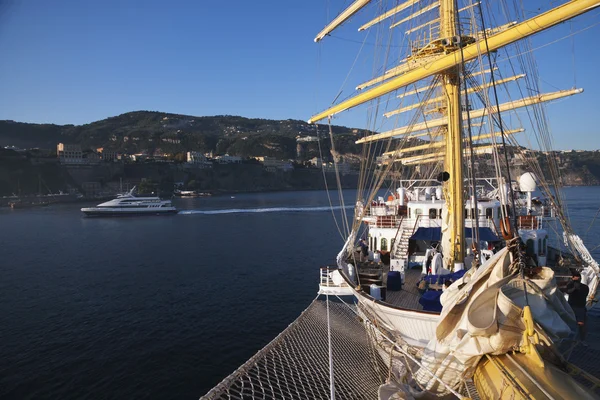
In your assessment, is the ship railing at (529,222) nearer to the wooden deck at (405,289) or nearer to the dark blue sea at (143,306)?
the wooden deck at (405,289)

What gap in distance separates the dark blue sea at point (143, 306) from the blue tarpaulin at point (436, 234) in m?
7.87

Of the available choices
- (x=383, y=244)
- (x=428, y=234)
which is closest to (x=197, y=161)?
(x=383, y=244)

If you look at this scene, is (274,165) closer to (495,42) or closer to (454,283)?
(495,42)

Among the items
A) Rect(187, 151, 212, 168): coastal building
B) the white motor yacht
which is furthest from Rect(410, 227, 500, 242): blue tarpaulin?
Rect(187, 151, 212, 168): coastal building

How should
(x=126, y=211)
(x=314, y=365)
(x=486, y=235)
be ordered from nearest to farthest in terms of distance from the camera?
(x=314, y=365), (x=486, y=235), (x=126, y=211)

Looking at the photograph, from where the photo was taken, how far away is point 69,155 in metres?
127

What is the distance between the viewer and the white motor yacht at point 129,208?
72.7m

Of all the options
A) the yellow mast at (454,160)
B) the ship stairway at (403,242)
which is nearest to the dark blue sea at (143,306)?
the ship stairway at (403,242)

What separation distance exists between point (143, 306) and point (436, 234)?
16714mm

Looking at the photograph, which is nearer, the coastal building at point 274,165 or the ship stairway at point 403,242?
the ship stairway at point 403,242

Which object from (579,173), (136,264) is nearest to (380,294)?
(136,264)

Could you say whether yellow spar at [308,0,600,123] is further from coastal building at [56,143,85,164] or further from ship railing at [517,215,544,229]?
coastal building at [56,143,85,164]

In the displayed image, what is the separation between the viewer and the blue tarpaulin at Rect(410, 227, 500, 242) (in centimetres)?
1648

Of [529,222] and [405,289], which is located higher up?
[529,222]
